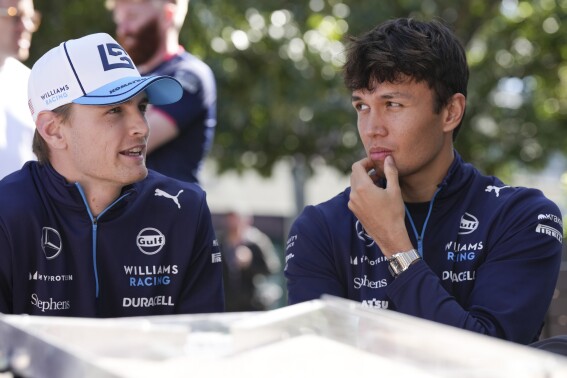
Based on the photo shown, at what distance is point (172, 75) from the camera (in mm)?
4012

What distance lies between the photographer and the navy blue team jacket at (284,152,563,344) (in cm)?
256

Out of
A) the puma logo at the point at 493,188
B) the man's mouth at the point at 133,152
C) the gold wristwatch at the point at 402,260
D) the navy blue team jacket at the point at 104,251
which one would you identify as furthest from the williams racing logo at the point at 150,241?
the puma logo at the point at 493,188

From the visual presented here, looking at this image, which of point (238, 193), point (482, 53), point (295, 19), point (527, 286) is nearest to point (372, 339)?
point (527, 286)

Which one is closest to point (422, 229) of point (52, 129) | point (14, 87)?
point (52, 129)

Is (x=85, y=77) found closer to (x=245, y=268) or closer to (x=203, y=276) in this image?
(x=203, y=276)

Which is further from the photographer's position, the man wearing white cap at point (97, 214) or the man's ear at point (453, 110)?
the man's ear at point (453, 110)

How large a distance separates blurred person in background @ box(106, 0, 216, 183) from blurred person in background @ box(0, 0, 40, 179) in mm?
468

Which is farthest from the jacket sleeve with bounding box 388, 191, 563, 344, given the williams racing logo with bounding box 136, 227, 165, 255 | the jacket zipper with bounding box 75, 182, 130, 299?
the jacket zipper with bounding box 75, 182, 130, 299

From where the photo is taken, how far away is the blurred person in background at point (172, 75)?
3930mm

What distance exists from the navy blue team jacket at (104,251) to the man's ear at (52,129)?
9 cm

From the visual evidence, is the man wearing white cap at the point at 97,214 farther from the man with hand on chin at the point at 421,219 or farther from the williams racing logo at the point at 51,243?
the man with hand on chin at the point at 421,219

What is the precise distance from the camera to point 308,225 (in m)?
2.94

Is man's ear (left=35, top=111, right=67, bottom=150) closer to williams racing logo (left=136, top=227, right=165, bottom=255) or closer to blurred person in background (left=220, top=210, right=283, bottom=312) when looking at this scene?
williams racing logo (left=136, top=227, right=165, bottom=255)

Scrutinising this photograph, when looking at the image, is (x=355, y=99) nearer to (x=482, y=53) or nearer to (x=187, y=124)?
(x=187, y=124)
